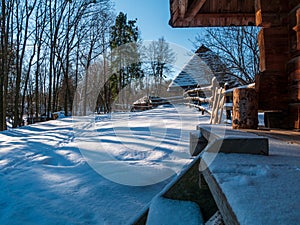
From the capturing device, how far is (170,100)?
18859 mm

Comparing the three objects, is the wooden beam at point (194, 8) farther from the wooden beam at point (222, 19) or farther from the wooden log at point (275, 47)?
the wooden log at point (275, 47)

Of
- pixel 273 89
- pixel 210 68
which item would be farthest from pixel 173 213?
pixel 210 68

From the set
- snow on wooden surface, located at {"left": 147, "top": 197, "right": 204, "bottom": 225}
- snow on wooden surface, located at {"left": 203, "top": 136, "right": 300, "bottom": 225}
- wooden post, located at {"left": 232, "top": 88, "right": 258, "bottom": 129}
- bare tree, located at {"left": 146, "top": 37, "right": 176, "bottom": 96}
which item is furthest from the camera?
bare tree, located at {"left": 146, "top": 37, "right": 176, "bottom": 96}

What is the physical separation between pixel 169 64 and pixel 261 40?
85.1 ft

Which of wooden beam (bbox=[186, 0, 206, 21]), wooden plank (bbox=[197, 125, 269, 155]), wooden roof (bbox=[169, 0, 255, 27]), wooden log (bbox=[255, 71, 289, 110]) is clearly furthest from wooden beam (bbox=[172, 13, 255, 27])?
wooden plank (bbox=[197, 125, 269, 155])

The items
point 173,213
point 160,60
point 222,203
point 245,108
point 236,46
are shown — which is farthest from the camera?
point 160,60

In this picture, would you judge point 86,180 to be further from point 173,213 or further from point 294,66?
point 294,66

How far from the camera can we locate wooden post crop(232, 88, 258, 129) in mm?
2078

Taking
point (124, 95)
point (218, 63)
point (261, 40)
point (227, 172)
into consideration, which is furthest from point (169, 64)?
point (227, 172)

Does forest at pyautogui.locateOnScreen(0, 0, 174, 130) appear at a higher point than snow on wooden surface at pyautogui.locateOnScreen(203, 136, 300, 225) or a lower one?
higher

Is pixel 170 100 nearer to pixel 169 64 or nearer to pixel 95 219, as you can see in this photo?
pixel 169 64

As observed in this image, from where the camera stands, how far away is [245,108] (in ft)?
6.81

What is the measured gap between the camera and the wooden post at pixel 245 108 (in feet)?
6.82

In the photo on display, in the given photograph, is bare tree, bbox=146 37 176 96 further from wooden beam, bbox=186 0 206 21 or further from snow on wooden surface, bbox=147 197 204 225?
snow on wooden surface, bbox=147 197 204 225
